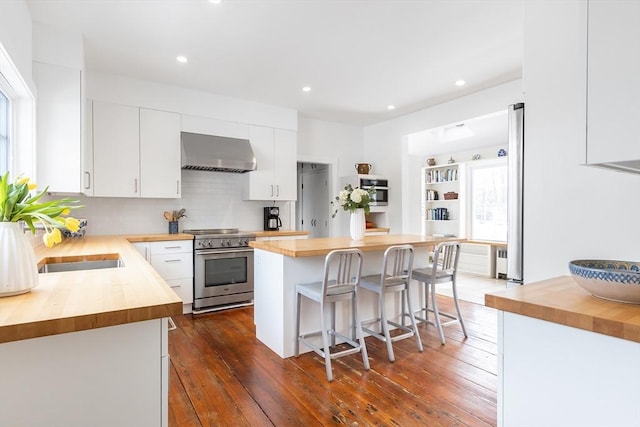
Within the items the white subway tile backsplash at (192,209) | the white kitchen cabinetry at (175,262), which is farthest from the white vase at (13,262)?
the white subway tile backsplash at (192,209)

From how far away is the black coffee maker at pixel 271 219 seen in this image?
197 inches

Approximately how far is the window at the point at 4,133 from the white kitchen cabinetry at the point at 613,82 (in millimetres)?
3385

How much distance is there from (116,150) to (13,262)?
299 cm

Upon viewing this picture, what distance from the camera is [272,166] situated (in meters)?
4.92

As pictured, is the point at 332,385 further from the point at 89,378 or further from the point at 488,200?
the point at 488,200

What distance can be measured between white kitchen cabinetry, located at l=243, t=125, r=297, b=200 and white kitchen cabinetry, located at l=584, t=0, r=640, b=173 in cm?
415

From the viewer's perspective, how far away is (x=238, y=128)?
15.2ft

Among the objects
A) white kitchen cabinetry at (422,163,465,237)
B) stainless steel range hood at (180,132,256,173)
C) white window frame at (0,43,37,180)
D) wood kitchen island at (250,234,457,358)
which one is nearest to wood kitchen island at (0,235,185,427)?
wood kitchen island at (250,234,457,358)

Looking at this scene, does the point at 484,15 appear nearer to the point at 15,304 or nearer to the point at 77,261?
the point at 15,304

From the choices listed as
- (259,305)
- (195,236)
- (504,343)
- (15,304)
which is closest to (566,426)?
(504,343)

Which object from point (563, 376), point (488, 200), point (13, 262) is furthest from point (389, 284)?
point (488, 200)

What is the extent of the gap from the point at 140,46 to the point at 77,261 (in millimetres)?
2039

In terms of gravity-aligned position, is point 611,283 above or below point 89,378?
above

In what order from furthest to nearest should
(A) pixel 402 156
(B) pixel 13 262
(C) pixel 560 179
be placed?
(A) pixel 402 156
(C) pixel 560 179
(B) pixel 13 262
